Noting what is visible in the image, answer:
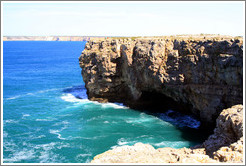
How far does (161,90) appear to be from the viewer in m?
58.1

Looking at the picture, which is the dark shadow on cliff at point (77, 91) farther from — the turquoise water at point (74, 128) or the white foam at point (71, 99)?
the white foam at point (71, 99)

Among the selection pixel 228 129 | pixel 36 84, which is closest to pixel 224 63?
pixel 228 129

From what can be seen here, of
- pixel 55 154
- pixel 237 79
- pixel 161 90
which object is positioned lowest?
pixel 55 154

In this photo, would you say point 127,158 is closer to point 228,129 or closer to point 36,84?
point 228,129

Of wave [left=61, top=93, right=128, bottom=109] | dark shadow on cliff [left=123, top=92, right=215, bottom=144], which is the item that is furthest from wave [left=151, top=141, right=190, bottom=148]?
wave [left=61, top=93, right=128, bottom=109]

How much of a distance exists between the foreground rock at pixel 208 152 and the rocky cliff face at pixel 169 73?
14966mm

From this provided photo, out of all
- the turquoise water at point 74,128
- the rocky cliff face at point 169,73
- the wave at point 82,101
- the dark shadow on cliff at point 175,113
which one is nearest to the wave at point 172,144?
the turquoise water at point 74,128

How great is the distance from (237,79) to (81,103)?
36.9m

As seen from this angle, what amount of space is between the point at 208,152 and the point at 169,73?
27.0 metres

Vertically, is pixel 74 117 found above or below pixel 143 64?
below

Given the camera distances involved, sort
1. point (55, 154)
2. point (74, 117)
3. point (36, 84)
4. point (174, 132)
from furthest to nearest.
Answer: point (36, 84)
point (74, 117)
point (174, 132)
point (55, 154)

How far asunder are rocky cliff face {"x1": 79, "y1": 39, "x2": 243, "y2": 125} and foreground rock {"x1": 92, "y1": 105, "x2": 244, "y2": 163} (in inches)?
589

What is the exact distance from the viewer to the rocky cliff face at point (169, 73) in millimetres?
45594

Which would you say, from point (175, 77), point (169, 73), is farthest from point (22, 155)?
point (169, 73)
